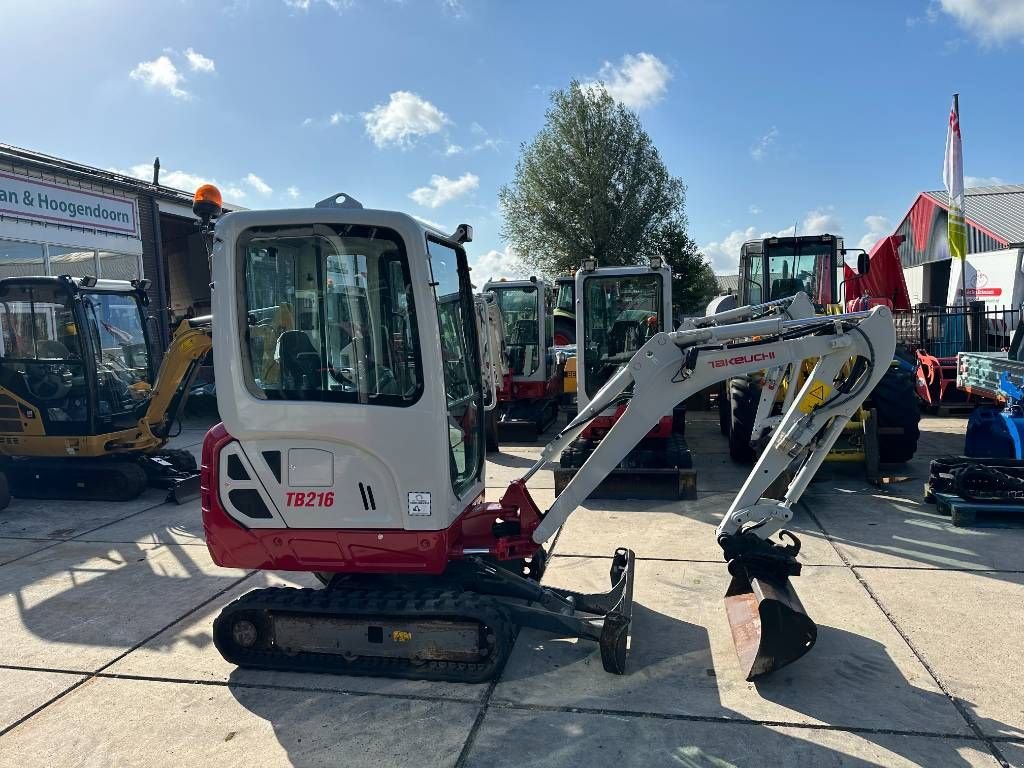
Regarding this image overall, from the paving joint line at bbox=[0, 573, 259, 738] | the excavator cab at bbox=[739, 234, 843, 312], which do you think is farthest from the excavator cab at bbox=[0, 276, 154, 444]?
the excavator cab at bbox=[739, 234, 843, 312]

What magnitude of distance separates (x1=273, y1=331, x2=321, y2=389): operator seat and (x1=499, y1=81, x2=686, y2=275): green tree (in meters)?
27.7

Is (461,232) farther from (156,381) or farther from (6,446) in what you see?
(6,446)

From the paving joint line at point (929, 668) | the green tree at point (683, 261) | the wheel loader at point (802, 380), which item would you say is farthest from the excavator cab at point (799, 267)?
the green tree at point (683, 261)

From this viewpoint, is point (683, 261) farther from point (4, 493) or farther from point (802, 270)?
point (4, 493)

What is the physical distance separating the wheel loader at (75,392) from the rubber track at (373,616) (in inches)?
176

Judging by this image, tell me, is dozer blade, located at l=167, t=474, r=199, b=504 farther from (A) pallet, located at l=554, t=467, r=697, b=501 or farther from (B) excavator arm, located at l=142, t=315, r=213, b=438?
(A) pallet, located at l=554, t=467, r=697, b=501

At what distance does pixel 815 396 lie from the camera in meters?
4.12

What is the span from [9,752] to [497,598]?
99.9 inches

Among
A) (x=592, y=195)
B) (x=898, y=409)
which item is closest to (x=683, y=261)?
→ (x=592, y=195)

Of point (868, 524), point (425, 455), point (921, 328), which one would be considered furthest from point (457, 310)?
point (921, 328)

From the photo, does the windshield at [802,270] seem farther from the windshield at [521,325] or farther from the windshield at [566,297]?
the windshield at [566,297]

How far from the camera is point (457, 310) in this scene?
169 inches

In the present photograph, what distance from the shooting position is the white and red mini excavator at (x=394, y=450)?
148 inches

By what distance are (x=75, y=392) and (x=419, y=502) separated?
6385 mm
